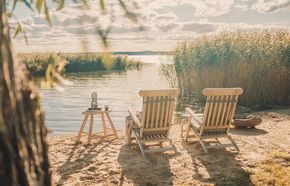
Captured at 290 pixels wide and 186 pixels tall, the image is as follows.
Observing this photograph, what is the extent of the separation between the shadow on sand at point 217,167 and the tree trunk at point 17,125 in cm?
394

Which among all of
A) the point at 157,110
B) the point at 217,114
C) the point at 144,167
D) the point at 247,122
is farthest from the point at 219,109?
the point at 247,122

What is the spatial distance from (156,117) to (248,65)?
8.15 metres

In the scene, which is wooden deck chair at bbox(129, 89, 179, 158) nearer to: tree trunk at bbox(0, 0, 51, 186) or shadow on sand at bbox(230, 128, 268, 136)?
shadow on sand at bbox(230, 128, 268, 136)

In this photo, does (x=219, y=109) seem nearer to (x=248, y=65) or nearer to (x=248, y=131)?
(x=248, y=131)

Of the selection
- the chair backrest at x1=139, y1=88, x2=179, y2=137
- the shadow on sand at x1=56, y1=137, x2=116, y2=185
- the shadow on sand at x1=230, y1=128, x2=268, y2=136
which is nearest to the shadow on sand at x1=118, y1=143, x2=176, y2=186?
the chair backrest at x1=139, y1=88, x2=179, y2=137

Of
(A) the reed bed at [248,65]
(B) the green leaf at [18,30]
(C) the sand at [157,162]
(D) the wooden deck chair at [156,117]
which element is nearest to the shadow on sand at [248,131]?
(C) the sand at [157,162]

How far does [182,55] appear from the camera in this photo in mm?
15430

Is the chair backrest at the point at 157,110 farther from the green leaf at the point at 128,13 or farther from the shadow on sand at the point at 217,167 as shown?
the green leaf at the point at 128,13

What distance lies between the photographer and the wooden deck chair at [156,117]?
637cm

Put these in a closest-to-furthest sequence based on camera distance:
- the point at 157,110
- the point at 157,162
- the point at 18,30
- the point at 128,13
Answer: the point at 128,13, the point at 18,30, the point at 157,162, the point at 157,110

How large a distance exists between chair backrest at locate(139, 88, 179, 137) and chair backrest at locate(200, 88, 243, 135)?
2.39 feet

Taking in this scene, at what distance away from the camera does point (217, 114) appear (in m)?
6.79

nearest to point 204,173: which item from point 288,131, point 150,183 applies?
point 150,183

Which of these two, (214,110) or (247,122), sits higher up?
(214,110)
